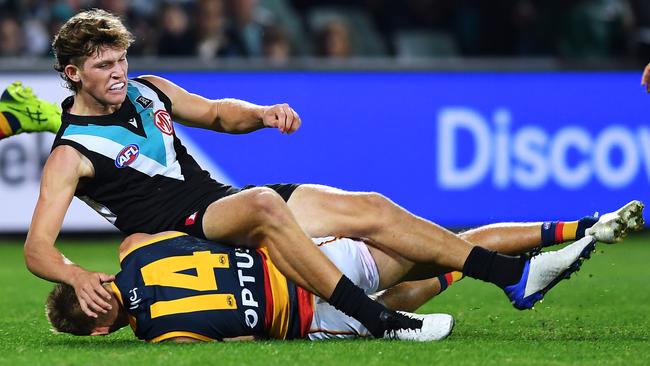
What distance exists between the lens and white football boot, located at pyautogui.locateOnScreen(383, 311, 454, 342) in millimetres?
5570

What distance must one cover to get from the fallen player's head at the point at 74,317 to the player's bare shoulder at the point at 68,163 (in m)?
0.51

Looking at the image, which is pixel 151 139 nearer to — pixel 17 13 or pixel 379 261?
pixel 379 261

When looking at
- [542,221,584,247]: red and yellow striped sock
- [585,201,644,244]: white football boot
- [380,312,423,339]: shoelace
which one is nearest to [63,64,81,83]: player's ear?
[380,312,423,339]: shoelace

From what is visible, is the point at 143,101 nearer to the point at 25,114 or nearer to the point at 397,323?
the point at 25,114

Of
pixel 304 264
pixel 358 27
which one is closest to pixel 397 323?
pixel 304 264

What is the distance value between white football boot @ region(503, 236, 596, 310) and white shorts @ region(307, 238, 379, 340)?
68cm

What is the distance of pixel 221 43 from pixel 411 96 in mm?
1901

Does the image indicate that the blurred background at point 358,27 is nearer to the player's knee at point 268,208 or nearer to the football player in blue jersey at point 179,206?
the football player in blue jersey at point 179,206

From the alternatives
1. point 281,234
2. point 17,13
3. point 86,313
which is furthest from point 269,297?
point 17,13

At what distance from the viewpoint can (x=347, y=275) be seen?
585 centimetres

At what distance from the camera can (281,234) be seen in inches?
217

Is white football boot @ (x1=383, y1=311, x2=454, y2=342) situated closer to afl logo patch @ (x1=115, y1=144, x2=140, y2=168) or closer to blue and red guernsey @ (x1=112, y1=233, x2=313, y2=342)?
blue and red guernsey @ (x1=112, y1=233, x2=313, y2=342)

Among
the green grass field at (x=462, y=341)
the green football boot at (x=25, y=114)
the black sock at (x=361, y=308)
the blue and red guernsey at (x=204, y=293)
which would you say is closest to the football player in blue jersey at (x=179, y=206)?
the black sock at (x=361, y=308)

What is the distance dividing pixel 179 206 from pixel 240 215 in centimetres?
49
